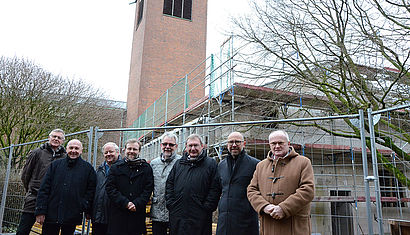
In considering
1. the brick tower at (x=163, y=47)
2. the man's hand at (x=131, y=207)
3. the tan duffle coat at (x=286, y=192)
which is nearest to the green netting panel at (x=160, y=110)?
the brick tower at (x=163, y=47)

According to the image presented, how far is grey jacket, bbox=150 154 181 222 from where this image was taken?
14.0ft

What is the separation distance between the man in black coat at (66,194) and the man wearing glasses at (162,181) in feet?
3.12

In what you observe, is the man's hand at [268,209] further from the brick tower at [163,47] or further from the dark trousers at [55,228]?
the brick tower at [163,47]

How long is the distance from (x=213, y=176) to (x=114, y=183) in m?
1.23

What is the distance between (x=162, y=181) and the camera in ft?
14.6

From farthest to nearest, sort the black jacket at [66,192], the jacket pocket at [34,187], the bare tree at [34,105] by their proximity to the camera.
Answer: the bare tree at [34,105] < the jacket pocket at [34,187] < the black jacket at [66,192]

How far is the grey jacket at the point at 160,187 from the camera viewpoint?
4.27 m

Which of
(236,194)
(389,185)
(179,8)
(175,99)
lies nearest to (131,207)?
(236,194)

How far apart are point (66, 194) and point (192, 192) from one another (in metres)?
1.70

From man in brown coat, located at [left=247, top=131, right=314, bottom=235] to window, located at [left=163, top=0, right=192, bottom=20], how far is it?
964 inches

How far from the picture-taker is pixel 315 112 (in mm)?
12062

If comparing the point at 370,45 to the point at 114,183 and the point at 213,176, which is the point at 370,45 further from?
the point at 114,183

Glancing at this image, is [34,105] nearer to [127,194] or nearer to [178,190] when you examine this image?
[127,194]

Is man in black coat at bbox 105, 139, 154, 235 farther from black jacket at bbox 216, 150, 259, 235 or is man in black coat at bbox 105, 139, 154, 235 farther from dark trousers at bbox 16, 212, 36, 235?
dark trousers at bbox 16, 212, 36, 235
